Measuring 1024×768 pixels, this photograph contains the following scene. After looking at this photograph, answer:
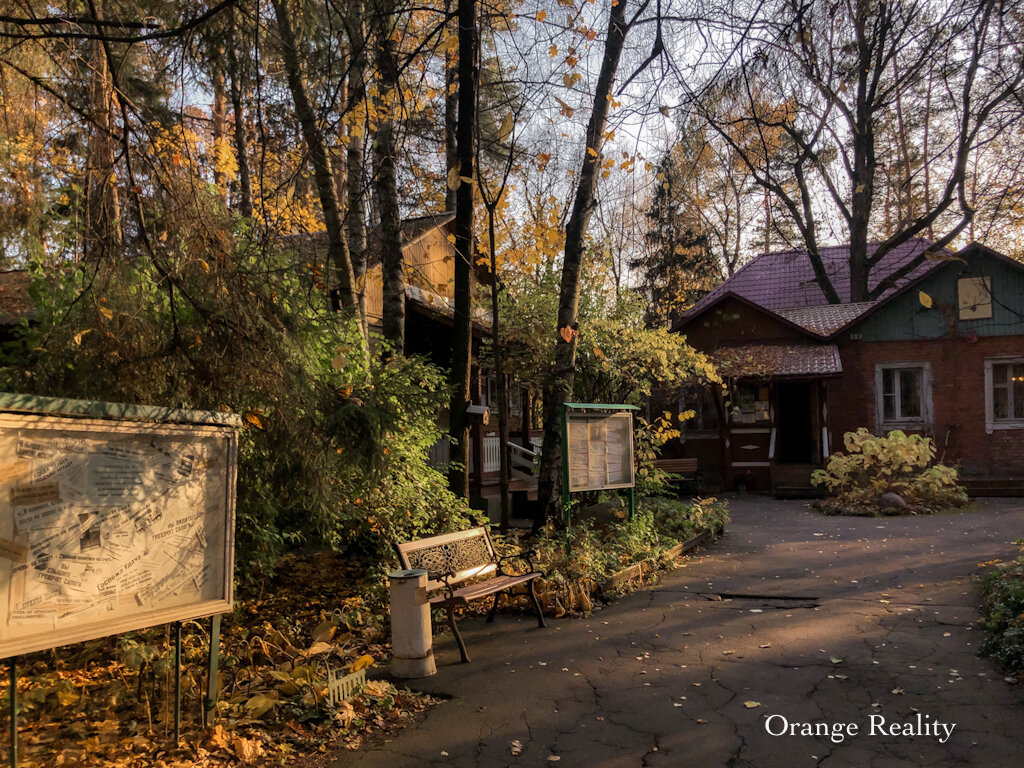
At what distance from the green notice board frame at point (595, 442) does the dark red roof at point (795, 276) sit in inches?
723

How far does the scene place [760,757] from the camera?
152 inches

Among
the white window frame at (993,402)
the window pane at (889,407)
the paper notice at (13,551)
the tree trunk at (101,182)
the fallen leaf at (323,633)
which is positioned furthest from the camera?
the window pane at (889,407)

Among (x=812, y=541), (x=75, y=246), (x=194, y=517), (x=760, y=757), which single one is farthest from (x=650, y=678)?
(x=812, y=541)

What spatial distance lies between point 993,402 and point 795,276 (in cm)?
1082

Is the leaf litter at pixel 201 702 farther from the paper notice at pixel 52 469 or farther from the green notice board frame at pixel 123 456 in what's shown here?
the paper notice at pixel 52 469

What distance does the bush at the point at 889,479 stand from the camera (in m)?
15.1

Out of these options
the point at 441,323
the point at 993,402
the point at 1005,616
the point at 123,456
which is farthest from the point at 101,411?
the point at 993,402

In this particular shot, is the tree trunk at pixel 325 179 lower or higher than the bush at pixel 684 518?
higher

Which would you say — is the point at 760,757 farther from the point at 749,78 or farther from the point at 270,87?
the point at 270,87

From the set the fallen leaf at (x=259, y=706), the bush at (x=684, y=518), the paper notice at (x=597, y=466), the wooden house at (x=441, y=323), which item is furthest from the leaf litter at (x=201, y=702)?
the wooden house at (x=441, y=323)

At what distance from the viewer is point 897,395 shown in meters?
20.2

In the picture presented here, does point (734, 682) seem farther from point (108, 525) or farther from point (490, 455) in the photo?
point (490, 455)

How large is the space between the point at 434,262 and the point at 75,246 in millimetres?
14527

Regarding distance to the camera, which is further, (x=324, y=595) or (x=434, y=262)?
(x=434, y=262)
